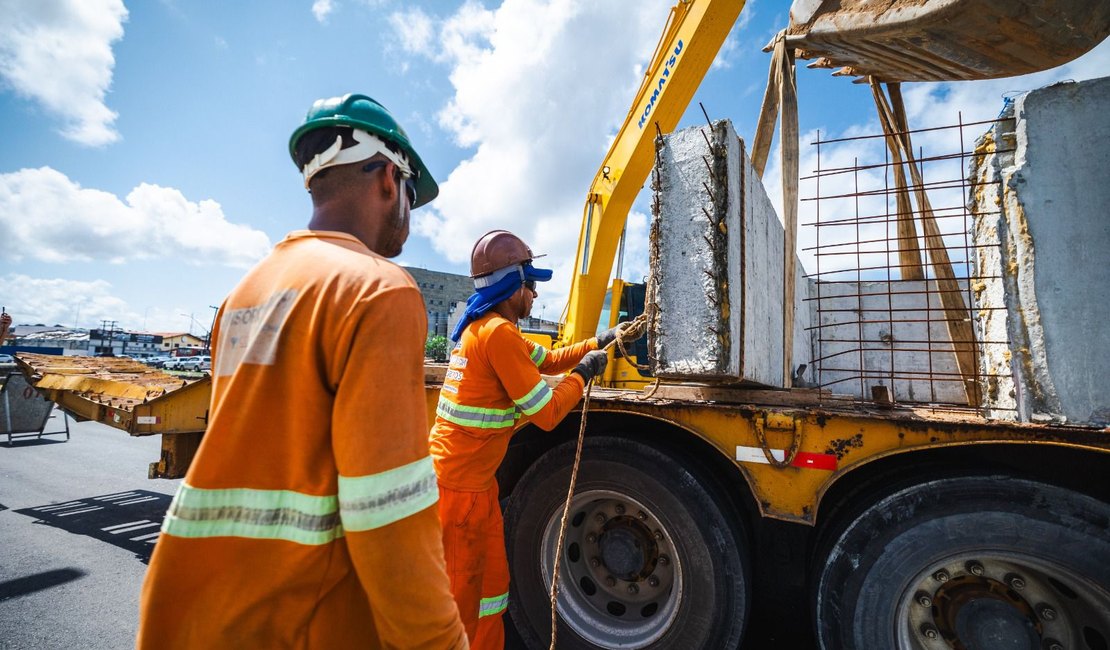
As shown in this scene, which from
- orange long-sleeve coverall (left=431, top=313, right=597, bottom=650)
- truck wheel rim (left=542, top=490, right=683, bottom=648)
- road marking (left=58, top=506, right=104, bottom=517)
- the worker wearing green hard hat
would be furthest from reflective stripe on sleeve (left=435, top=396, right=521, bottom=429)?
road marking (left=58, top=506, right=104, bottom=517)

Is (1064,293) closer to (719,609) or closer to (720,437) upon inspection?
(720,437)

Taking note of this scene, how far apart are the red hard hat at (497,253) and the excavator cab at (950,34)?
1910mm

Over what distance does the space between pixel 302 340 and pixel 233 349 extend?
210mm

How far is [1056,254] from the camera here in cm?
183

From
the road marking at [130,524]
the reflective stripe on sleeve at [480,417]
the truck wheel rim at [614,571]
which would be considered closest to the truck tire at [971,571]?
the truck wheel rim at [614,571]

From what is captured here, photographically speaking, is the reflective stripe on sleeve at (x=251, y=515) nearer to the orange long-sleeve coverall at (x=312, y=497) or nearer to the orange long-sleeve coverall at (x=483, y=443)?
the orange long-sleeve coverall at (x=312, y=497)

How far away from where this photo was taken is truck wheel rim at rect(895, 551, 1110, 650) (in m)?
1.75

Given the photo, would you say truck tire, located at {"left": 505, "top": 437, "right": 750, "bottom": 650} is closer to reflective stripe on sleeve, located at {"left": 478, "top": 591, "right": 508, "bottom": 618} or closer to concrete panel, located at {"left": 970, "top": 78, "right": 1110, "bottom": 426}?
reflective stripe on sleeve, located at {"left": 478, "top": 591, "right": 508, "bottom": 618}

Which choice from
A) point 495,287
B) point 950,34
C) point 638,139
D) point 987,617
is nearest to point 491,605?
point 495,287

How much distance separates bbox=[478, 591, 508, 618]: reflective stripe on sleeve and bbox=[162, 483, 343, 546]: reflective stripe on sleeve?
68.0 inches

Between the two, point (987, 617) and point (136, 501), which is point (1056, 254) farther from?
point (136, 501)

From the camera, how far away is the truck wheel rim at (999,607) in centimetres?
175

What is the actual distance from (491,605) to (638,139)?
3.77m

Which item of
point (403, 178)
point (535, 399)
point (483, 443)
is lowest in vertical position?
point (483, 443)
